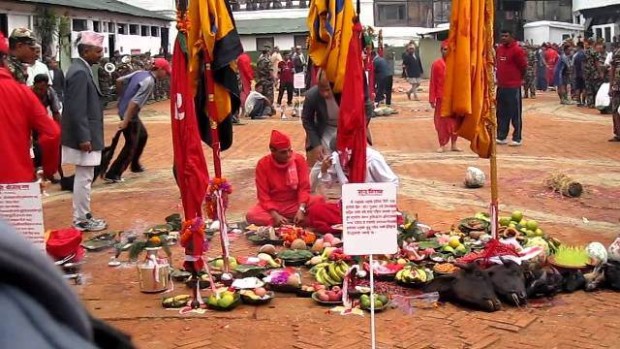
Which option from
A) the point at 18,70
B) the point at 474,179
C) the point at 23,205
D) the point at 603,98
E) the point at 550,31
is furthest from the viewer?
the point at 550,31

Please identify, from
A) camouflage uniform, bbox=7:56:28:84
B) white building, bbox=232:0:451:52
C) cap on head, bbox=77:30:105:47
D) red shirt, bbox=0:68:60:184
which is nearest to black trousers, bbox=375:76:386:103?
camouflage uniform, bbox=7:56:28:84

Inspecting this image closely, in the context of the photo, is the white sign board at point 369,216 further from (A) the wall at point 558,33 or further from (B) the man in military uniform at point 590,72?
(A) the wall at point 558,33

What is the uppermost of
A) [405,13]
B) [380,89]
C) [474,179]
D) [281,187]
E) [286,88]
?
[405,13]

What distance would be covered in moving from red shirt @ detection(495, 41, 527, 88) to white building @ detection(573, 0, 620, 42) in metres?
22.3

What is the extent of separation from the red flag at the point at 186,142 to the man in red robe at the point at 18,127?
0.86 metres

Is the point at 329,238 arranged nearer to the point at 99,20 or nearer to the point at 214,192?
the point at 214,192

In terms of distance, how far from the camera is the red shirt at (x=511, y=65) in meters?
12.8

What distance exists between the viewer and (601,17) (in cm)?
3716

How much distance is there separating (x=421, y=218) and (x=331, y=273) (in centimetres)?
264

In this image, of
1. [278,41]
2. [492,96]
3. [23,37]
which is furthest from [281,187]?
[278,41]

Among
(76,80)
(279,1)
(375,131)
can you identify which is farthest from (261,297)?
(279,1)

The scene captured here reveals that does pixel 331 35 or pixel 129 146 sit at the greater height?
pixel 331 35

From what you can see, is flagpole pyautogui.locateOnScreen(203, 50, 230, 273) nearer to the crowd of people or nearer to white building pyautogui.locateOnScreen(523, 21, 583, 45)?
the crowd of people

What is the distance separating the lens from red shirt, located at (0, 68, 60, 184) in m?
5.10
